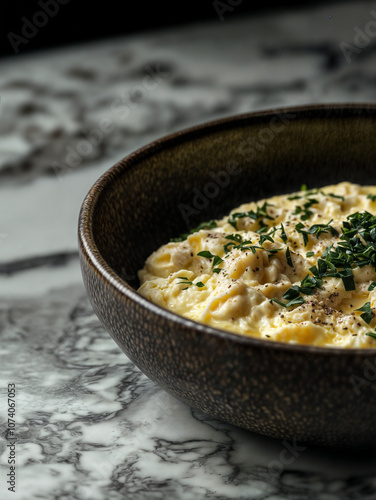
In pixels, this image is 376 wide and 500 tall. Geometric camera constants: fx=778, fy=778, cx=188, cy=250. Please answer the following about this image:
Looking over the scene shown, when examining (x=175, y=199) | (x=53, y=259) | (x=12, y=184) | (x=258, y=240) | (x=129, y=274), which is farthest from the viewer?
(x=12, y=184)

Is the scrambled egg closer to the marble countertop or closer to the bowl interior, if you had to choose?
the bowl interior

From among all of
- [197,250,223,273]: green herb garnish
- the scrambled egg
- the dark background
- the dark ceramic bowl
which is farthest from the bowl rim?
the dark background

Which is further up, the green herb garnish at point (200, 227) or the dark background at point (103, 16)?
the dark background at point (103, 16)

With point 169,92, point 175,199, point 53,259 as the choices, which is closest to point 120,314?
point 175,199

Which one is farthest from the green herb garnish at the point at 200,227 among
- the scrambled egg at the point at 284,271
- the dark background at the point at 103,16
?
the dark background at the point at 103,16

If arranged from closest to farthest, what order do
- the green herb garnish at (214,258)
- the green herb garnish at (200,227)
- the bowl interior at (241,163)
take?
the green herb garnish at (214,258), the green herb garnish at (200,227), the bowl interior at (241,163)

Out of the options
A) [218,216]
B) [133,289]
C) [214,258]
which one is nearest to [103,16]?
[218,216]

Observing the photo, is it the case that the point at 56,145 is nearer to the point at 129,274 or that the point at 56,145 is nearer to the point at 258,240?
the point at 129,274

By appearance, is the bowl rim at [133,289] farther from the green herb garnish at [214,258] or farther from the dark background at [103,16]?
the dark background at [103,16]
